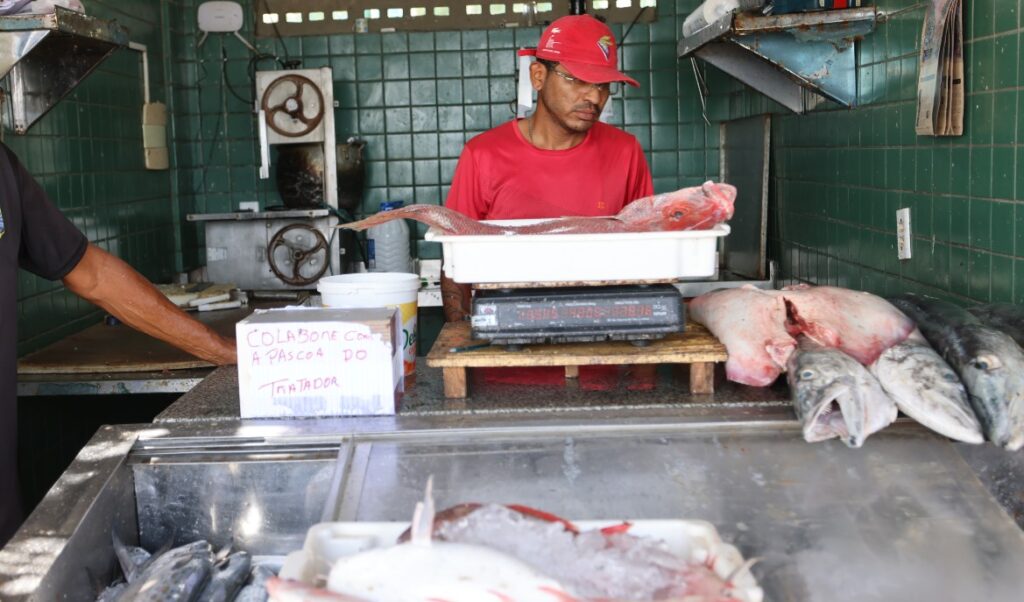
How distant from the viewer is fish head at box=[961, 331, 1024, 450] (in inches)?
77.4

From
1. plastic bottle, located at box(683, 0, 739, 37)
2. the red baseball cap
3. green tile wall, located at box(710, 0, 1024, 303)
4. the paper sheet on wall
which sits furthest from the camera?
plastic bottle, located at box(683, 0, 739, 37)

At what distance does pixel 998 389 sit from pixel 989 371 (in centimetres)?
4

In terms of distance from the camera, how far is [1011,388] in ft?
6.53

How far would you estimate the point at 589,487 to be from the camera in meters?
1.89

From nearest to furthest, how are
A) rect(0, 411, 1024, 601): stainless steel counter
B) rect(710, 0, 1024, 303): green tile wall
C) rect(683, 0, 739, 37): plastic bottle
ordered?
rect(0, 411, 1024, 601): stainless steel counter < rect(710, 0, 1024, 303): green tile wall < rect(683, 0, 739, 37): plastic bottle

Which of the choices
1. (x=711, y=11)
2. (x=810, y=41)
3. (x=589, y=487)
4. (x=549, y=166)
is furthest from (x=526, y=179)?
(x=589, y=487)

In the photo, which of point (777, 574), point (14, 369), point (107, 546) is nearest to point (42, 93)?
point (14, 369)

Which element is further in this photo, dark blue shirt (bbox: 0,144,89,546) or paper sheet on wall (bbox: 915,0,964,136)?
paper sheet on wall (bbox: 915,0,964,136)

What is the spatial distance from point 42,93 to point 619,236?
2628 millimetres

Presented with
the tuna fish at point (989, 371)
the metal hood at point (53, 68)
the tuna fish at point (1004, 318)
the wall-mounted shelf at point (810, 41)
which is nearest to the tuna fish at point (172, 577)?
the tuna fish at point (989, 371)

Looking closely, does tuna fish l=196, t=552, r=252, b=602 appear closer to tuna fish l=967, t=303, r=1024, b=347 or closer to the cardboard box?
the cardboard box

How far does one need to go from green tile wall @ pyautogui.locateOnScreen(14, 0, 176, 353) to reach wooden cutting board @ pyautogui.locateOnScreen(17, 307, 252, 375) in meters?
0.09

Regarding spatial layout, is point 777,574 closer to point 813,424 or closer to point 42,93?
point 813,424

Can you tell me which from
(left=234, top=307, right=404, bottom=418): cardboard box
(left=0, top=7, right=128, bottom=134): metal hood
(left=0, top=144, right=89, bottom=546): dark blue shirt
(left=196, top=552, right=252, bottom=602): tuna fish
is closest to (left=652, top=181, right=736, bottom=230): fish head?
(left=234, top=307, right=404, bottom=418): cardboard box
